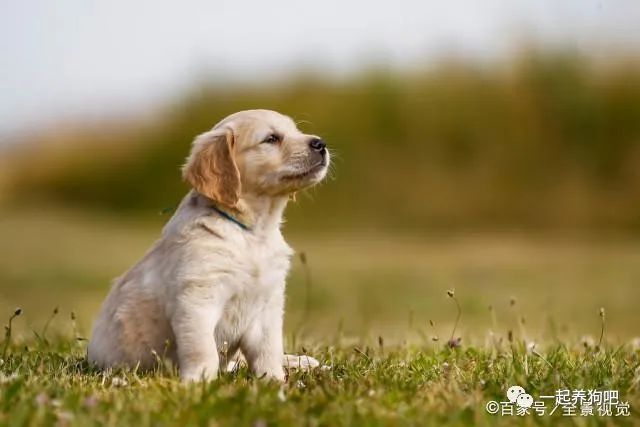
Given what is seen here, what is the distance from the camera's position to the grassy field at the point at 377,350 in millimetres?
3506

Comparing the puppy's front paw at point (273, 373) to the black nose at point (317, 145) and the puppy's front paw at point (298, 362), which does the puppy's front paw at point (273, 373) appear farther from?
the black nose at point (317, 145)

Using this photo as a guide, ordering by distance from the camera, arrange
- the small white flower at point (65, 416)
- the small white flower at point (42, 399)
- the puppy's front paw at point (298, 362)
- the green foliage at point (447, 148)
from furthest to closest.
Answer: the green foliage at point (447, 148), the puppy's front paw at point (298, 362), the small white flower at point (42, 399), the small white flower at point (65, 416)

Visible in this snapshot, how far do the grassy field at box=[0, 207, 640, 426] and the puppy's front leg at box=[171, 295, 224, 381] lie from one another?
3.5 inches

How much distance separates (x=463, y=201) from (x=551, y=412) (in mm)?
12055

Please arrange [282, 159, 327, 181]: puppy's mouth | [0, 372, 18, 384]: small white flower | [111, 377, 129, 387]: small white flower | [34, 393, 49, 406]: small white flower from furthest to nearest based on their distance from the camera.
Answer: [282, 159, 327, 181]: puppy's mouth
[111, 377, 129, 387]: small white flower
[0, 372, 18, 384]: small white flower
[34, 393, 49, 406]: small white flower

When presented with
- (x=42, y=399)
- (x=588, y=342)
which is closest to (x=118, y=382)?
(x=42, y=399)

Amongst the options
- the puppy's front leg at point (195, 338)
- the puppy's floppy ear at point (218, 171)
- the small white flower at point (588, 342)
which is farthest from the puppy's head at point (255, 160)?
the small white flower at point (588, 342)

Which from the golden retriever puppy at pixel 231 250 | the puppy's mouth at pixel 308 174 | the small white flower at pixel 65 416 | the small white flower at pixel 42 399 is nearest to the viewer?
the small white flower at pixel 65 416

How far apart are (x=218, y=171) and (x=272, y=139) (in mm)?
313

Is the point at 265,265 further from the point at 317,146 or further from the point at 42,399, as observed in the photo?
the point at 42,399

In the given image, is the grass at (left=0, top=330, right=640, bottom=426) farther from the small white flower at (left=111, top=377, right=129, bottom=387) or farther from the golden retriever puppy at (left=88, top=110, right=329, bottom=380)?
the golden retriever puppy at (left=88, top=110, right=329, bottom=380)

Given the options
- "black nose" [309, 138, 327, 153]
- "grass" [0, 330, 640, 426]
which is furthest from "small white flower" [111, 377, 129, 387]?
"black nose" [309, 138, 327, 153]

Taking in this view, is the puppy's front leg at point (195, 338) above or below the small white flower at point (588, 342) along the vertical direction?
above

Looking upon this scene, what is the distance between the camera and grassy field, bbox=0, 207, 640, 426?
3.51 meters
